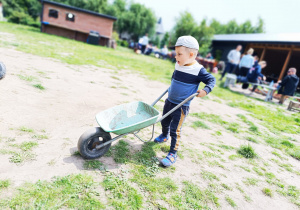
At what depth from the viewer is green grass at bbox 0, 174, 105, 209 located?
5.72 feet

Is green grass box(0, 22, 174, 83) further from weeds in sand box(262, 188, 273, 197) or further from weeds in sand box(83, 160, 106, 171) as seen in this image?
weeds in sand box(262, 188, 273, 197)

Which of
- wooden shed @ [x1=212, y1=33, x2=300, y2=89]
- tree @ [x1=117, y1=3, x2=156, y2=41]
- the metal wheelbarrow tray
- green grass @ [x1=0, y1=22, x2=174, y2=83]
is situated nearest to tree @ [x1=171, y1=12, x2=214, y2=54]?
wooden shed @ [x1=212, y1=33, x2=300, y2=89]

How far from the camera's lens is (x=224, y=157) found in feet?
11.4

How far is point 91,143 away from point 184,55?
1.72 m

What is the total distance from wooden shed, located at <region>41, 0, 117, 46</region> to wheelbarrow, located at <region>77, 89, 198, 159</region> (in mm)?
19641

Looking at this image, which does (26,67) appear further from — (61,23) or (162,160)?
(61,23)

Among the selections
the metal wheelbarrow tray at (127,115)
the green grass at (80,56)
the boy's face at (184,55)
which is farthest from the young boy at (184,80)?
the green grass at (80,56)

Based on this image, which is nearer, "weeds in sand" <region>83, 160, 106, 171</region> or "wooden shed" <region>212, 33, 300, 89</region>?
"weeds in sand" <region>83, 160, 106, 171</region>

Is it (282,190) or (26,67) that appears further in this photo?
(26,67)

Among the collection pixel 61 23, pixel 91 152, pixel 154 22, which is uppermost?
pixel 154 22

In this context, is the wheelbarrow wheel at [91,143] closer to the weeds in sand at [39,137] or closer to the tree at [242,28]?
Result: the weeds in sand at [39,137]

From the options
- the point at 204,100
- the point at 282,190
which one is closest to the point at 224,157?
the point at 282,190

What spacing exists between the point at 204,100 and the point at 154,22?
132 ft

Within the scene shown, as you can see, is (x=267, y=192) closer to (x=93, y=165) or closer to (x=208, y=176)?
(x=208, y=176)
